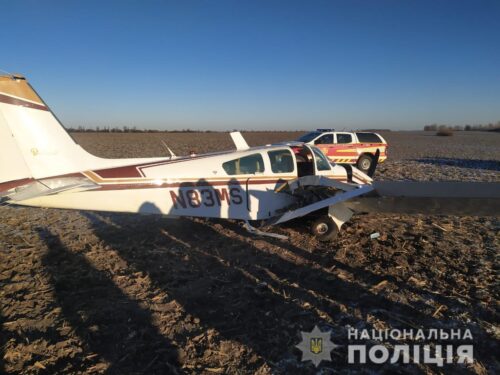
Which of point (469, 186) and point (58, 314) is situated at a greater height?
point (469, 186)

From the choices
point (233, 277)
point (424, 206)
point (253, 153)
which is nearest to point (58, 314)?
point (233, 277)

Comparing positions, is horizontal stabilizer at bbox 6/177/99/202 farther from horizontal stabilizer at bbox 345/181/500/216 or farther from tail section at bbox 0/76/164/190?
horizontal stabilizer at bbox 345/181/500/216

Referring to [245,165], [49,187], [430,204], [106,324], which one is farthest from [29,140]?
[430,204]

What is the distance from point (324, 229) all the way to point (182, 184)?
10.4 ft

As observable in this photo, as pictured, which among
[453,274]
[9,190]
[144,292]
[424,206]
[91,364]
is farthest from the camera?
[424,206]

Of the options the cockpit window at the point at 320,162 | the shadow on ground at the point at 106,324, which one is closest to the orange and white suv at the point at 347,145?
the cockpit window at the point at 320,162

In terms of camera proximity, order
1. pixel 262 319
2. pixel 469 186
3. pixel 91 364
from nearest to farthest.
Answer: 1. pixel 91 364
2. pixel 262 319
3. pixel 469 186

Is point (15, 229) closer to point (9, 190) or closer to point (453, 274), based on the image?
point (9, 190)

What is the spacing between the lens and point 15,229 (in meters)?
7.40

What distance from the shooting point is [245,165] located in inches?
259

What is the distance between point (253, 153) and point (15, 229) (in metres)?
6.15

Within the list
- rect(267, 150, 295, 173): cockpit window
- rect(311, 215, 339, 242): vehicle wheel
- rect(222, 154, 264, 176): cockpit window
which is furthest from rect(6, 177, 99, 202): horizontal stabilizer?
rect(311, 215, 339, 242): vehicle wheel

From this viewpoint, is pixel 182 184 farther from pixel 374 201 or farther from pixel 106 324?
pixel 374 201

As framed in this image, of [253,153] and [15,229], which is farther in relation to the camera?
[15,229]
